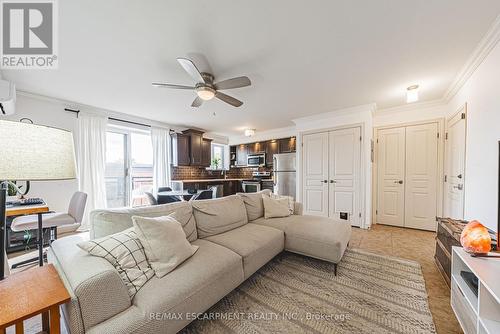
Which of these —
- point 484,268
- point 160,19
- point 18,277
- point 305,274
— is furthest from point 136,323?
point 160,19

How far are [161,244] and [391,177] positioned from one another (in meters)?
4.47

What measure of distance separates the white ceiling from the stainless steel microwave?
120 inches

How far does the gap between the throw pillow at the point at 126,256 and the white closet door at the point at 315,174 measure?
388cm

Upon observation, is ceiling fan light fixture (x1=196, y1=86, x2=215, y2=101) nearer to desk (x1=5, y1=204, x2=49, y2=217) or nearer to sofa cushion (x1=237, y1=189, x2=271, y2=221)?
sofa cushion (x1=237, y1=189, x2=271, y2=221)

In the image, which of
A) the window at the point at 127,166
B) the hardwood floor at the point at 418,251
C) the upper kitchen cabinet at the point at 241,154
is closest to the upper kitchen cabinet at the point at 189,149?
the window at the point at 127,166

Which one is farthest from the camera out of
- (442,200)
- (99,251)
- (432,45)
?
(442,200)

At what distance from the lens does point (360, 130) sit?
3.88 m

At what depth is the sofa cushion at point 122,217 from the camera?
4.99ft

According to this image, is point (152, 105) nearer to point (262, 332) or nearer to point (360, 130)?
point (262, 332)

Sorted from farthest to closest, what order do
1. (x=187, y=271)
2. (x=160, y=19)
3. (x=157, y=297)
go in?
1. (x=160, y=19)
2. (x=187, y=271)
3. (x=157, y=297)

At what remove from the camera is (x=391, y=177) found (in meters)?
4.00

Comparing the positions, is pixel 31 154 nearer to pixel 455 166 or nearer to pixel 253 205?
pixel 253 205

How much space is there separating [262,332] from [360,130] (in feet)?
12.6

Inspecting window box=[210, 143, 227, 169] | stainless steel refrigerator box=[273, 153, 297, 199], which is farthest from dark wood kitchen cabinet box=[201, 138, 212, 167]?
stainless steel refrigerator box=[273, 153, 297, 199]
